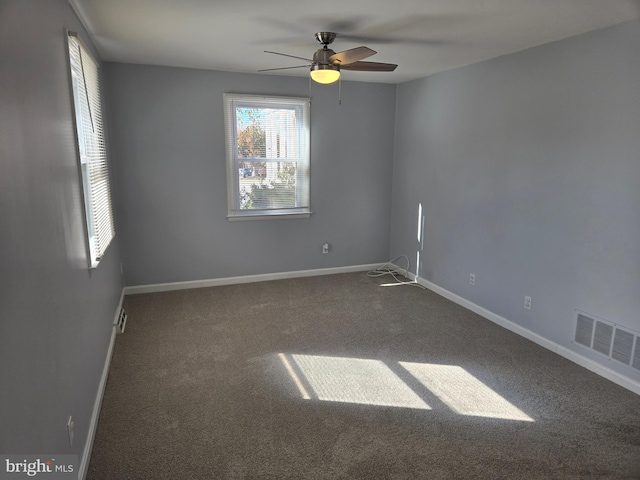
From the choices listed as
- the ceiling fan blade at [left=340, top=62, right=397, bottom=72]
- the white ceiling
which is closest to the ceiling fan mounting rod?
the white ceiling

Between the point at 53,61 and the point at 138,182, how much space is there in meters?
2.45

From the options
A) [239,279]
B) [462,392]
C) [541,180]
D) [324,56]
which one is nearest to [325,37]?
[324,56]

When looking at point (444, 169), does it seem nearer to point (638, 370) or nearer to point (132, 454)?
point (638, 370)

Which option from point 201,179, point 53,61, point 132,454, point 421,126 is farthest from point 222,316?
point 421,126

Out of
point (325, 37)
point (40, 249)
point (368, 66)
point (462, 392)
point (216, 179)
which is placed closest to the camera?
point (40, 249)

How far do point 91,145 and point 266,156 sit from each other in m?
2.12

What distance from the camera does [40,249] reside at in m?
1.59

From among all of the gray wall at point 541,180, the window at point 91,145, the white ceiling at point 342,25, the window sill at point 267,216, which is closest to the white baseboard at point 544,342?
the gray wall at point 541,180

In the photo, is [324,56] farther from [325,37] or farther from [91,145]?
[91,145]

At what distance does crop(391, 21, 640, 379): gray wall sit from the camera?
9.05ft

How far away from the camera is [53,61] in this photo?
2076 millimetres

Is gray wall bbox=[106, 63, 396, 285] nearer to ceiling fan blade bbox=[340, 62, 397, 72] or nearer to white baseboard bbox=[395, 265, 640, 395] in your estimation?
white baseboard bbox=[395, 265, 640, 395]

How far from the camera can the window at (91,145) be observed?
266 cm

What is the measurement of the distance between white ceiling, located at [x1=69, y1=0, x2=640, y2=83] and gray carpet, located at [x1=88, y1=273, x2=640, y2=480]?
2438mm
